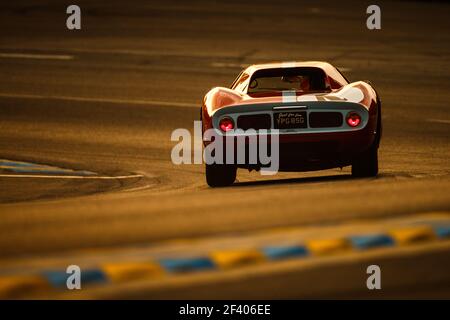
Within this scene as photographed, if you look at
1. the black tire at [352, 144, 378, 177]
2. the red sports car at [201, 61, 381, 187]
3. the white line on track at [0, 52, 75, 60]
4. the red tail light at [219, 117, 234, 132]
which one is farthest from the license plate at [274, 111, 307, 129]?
the white line on track at [0, 52, 75, 60]

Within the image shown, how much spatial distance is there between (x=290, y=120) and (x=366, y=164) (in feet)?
3.29

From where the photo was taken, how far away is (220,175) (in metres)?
11.3

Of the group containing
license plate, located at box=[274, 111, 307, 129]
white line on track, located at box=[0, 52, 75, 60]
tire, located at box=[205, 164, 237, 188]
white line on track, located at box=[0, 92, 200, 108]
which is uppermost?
white line on track, located at box=[0, 52, 75, 60]

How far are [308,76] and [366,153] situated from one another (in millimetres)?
1315

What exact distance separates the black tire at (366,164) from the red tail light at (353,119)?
37 cm

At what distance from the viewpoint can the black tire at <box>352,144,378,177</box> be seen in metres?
11.1

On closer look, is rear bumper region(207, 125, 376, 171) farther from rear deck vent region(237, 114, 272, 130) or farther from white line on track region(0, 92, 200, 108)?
white line on track region(0, 92, 200, 108)

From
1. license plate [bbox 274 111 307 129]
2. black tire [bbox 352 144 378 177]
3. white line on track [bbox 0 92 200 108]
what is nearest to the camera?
license plate [bbox 274 111 307 129]

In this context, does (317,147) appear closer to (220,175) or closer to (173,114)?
(220,175)

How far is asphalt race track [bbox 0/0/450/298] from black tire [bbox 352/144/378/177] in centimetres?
17

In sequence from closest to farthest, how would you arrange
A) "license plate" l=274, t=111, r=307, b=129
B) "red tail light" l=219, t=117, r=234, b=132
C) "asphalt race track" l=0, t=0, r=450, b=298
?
"asphalt race track" l=0, t=0, r=450, b=298, "license plate" l=274, t=111, r=307, b=129, "red tail light" l=219, t=117, r=234, b=132

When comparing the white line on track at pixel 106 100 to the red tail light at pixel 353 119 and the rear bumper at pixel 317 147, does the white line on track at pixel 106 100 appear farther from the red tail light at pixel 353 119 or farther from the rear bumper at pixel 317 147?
the red tail light at pixel 353 119

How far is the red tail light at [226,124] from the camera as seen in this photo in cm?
1072
